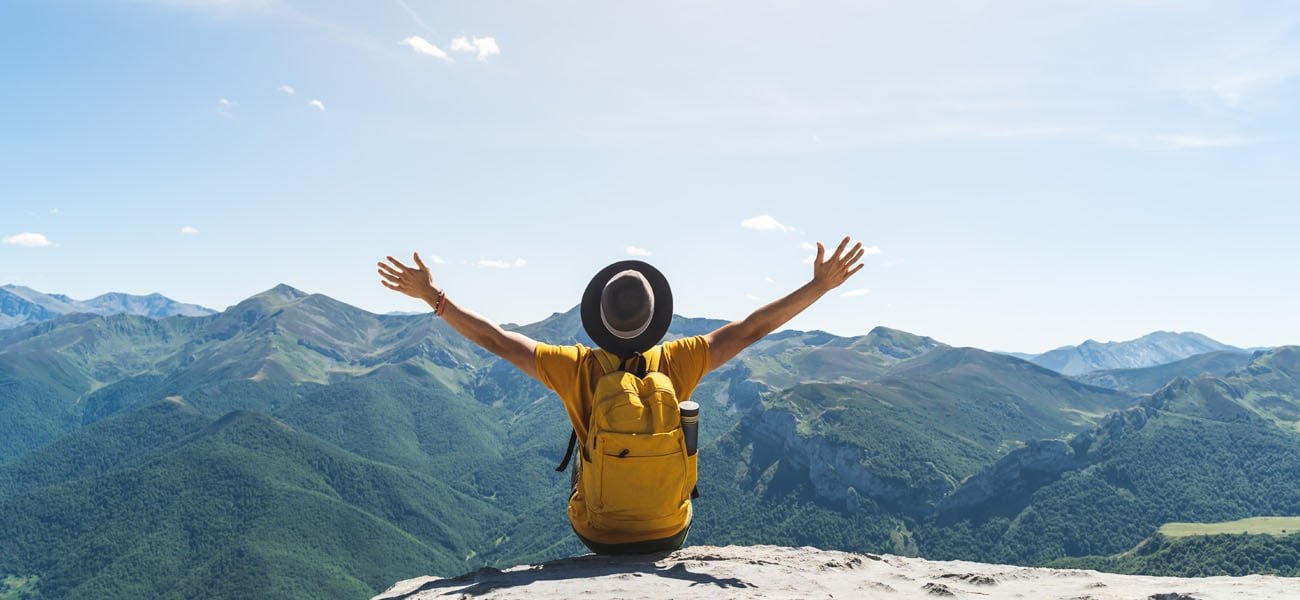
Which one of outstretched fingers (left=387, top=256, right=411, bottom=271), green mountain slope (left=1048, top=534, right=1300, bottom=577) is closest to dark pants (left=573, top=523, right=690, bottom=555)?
outstretched fingers (left=387, top=256, right=411, bottom=271)

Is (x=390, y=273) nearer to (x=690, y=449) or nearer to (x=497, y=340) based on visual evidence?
(x=497, y=340)

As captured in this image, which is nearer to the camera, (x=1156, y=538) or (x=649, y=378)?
(x=649, y=378)

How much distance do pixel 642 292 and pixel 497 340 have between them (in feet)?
6.21

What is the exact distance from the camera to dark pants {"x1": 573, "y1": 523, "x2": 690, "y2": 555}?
25.0 feet

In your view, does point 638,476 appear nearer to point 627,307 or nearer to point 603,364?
point 603,364

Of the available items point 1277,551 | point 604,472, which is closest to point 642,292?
point 604,472

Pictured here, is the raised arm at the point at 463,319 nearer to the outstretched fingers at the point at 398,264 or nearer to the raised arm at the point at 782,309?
the outstretched fingers at the point at 398,264

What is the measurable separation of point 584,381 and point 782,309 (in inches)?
103

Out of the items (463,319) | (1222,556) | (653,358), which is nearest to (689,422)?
(653,358)

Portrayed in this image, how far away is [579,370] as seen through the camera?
302 inches

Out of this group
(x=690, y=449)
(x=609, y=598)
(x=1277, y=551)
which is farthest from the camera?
(x=1277, y=551)

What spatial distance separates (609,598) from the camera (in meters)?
6.32

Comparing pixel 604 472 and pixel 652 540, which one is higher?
pixel 604 472

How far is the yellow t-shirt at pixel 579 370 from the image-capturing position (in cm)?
762
